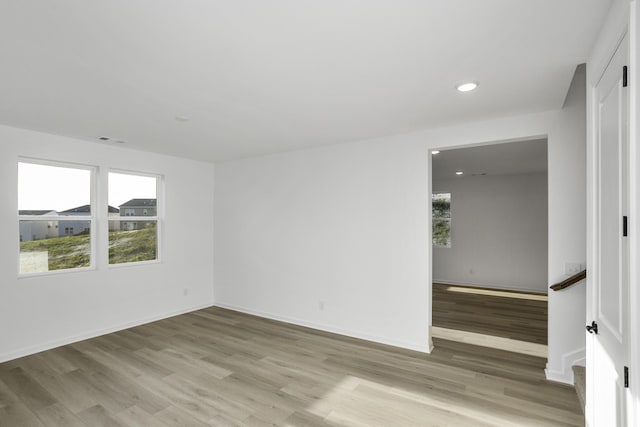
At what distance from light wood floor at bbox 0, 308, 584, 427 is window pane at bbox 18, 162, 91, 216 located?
5.38ft

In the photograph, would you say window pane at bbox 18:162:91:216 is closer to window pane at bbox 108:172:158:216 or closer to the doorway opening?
window pane at bbox 108:172:158:216

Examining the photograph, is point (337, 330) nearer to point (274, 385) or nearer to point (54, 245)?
point (274, 385)

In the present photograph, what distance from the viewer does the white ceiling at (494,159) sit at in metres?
4.84

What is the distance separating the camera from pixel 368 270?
4.19 metres

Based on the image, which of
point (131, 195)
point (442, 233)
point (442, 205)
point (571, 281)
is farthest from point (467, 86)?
point (442, 233)

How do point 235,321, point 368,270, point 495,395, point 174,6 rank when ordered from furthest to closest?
point 235,321
point 368,270
point 495,395
point 174,6

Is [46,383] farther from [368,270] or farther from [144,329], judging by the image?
[368,270]

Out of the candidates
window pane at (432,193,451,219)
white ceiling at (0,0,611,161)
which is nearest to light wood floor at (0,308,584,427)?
white ceiling at (0,0,611,161)

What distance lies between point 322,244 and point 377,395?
2.14m

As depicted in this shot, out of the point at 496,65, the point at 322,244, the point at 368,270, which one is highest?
the point at 496,65

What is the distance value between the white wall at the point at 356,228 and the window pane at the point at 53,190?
6.54ft

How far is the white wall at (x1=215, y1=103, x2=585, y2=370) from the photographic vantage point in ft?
10.2

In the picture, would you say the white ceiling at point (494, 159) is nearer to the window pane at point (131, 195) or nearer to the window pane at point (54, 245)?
the window pane at point (131, 195)

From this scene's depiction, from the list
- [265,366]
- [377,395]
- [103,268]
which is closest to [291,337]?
[265,366]
